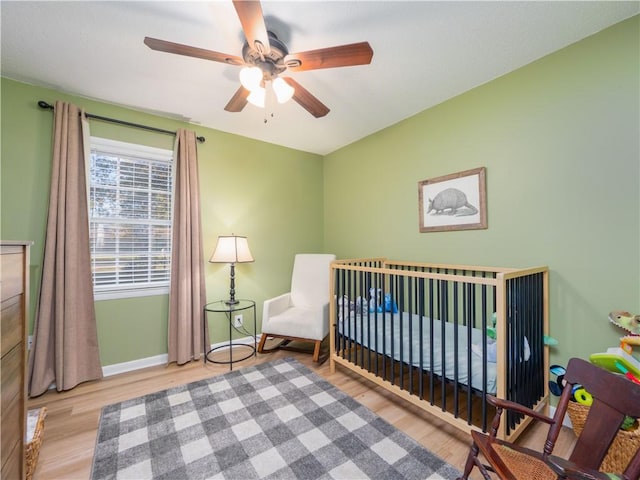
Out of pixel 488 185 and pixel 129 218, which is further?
pixel 129 218

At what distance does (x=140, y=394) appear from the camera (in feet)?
6.98

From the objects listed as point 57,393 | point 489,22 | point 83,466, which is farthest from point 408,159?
point 57,393

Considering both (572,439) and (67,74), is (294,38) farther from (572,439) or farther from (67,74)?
(572,439)

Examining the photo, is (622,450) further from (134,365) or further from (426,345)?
(134,365)

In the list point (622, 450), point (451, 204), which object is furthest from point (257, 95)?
point (622, 450)

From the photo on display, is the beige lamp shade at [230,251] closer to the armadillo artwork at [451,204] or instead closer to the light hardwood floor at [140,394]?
the light hardwood floor at [140,394]

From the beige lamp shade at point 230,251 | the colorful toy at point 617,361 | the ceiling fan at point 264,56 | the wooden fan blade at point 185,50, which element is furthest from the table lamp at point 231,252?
the colorful toy at point 617,361

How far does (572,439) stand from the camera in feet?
5.34

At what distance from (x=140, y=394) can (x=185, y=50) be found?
2.39 m

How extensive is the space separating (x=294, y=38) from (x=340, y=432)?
2419 millimetres

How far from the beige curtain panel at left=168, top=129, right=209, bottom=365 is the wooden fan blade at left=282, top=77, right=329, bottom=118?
1.44 m

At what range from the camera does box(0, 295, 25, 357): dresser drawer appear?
97 cm

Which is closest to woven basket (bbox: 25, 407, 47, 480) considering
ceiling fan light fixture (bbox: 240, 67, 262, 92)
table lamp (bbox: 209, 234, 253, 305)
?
table lamp (bbox: 209, 234, 253, 305)

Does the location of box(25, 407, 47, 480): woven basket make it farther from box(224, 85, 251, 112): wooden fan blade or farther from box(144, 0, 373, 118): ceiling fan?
box(224, 85, 251, 112): wooden fan blade
